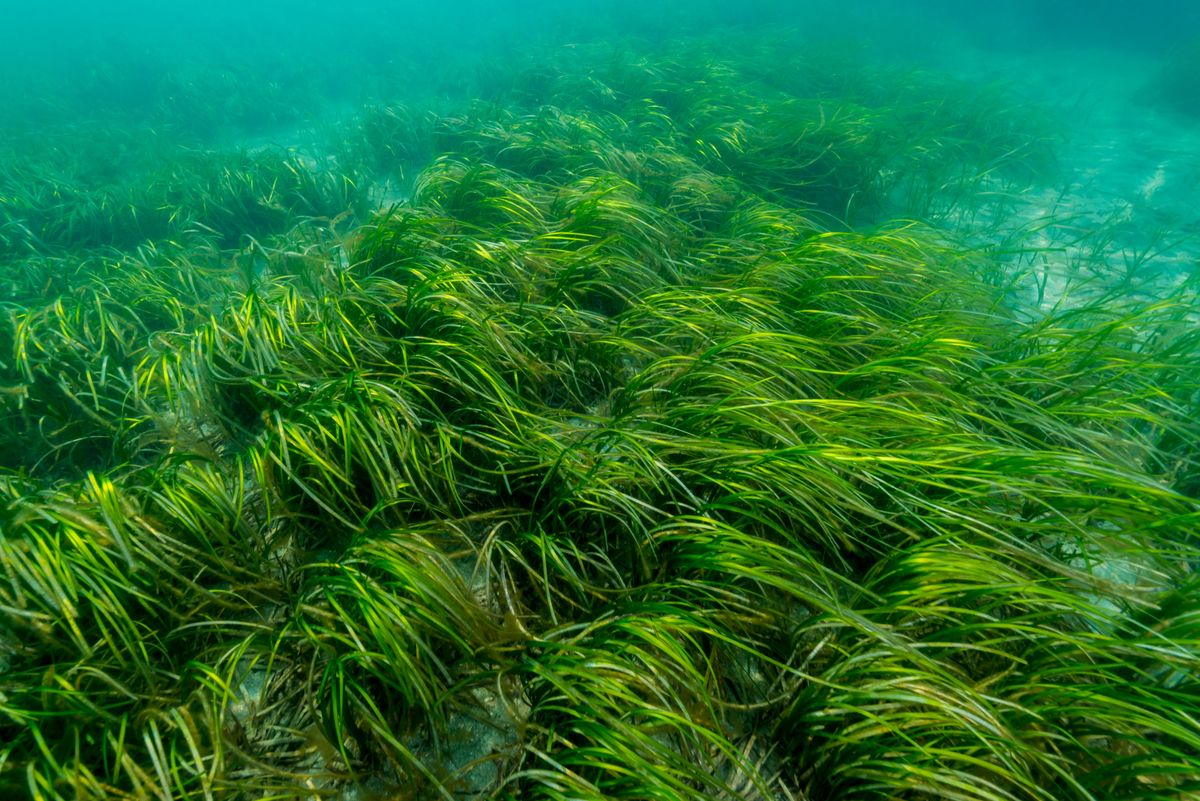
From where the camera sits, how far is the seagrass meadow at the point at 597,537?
1485mm

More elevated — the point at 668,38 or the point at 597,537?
the point at 668,38

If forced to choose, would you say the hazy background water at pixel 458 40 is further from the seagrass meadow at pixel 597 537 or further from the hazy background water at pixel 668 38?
the seagrass meadow at pixel 597 537

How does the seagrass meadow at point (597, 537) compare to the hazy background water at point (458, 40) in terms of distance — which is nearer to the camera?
the seagrass meadow at point (597, 537)

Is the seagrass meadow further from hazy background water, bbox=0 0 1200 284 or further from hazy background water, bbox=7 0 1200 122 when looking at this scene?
hazy background water, bbox=7 0 1200 122

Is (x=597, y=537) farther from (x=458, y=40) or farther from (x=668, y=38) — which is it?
(x=458, y=40)

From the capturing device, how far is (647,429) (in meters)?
2.37

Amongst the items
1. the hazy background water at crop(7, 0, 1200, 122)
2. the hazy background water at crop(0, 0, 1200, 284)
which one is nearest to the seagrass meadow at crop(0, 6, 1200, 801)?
the hazy background water at crop(0, 0, 1200, 284)

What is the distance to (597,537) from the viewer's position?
2.15 m

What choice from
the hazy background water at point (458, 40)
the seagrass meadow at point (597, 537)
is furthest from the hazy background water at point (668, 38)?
the seagrass meadow at point (597, 537)

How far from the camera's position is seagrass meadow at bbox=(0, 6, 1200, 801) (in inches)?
58.5

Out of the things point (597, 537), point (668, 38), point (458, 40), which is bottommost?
point (597, 537)

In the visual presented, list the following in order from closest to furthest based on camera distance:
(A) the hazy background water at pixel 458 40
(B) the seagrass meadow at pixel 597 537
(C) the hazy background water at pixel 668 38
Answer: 1. (B) the seagrass meadow at pixel 597 537
2. (C) the hazy background water at pixel 668 38
3. (A) the hazy background water at pixel 458 40

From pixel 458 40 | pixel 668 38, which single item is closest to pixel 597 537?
pixel 668 38

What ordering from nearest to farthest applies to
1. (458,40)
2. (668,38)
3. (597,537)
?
(597,537)
(668,38)
(458,40)
